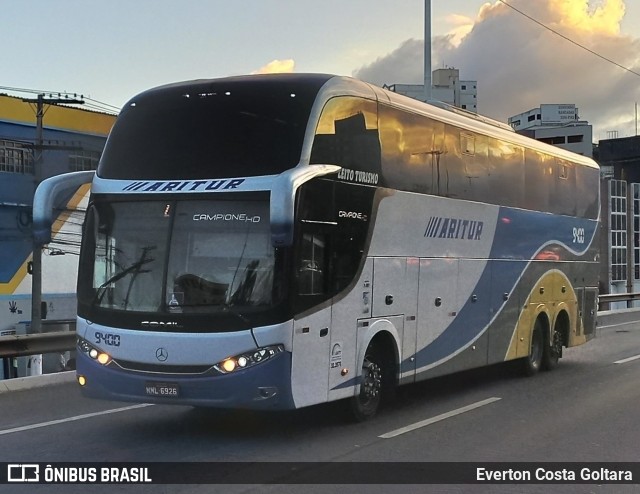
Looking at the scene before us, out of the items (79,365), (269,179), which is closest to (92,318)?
(79,365)

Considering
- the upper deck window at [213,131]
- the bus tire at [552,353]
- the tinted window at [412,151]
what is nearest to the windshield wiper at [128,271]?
the upper deck window at [213,131]

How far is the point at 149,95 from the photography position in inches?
349

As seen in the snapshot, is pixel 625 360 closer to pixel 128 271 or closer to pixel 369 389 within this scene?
pixel 369 389

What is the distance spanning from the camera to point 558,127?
383 feet

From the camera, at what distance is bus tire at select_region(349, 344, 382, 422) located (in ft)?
29.9

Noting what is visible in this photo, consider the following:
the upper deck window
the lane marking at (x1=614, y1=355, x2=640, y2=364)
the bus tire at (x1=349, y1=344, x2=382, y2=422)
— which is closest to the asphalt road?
the bus tire at (x1=349, y1=344, x2=382, y2=422)

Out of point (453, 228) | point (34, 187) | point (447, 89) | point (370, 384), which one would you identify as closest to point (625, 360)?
point (453, 228)

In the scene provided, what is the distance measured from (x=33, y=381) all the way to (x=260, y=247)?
236 inches

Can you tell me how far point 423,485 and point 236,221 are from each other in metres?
3.07

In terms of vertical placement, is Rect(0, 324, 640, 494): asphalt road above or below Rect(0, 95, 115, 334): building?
below

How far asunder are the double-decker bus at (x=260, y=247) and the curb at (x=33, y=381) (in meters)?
3.97

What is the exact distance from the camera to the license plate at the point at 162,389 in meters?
7.80

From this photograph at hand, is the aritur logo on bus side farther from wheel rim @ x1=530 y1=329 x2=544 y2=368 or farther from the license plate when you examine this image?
the license plate

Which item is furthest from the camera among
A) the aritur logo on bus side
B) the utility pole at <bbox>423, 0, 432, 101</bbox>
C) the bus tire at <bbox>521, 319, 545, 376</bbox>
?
the utility pole at <bbox>423, 0, 432, 101</bbox>
